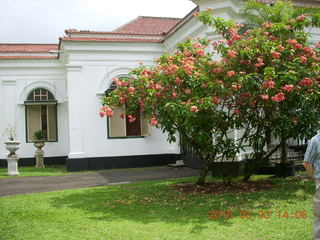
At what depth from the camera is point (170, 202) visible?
25.2 ft

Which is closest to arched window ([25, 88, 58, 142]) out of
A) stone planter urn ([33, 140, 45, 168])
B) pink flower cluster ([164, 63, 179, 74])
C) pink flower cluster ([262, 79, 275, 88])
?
stone planter urn ([33, 140, 45, 168])

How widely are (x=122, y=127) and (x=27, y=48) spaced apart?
7.10 metres

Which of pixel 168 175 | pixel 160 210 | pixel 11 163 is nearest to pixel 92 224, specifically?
pixel 160 210

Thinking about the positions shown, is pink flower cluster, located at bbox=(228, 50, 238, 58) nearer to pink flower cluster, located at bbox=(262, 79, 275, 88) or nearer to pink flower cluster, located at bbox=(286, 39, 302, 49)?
pink flower cluster, located at bbox=(262, 79, 275, 88)

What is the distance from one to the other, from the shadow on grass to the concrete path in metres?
1.45

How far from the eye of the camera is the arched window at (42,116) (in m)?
17.3

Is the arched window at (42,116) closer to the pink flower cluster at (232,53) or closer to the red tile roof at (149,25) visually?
the red tile roof at (149,25)

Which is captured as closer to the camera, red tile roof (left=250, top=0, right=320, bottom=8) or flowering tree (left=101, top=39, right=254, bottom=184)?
flowering tree (left=101, top=39, right=254, bottom=184)

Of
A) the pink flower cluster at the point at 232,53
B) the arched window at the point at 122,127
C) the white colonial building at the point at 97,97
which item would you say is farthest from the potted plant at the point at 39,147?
the pink flower cluster at the point at 232,53

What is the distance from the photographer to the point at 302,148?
42.0 feet

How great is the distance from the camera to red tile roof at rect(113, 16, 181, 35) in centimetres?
1779

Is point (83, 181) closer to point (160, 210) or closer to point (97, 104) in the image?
point (97, 104)

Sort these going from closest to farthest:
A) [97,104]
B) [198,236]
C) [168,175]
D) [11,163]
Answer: [198,236] → [168,175] → [11,163] → [97,104]

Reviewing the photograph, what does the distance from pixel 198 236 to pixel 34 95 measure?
45.1ft
